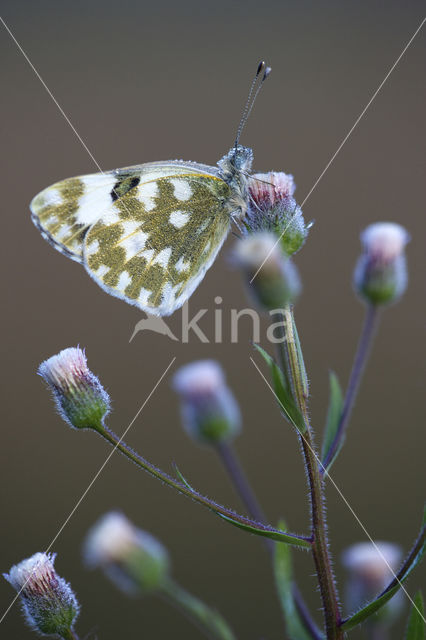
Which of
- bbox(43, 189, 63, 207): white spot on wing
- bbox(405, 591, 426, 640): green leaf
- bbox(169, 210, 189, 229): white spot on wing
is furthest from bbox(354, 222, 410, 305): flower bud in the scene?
bbox(43, 189, 63, 207): white spot on wing

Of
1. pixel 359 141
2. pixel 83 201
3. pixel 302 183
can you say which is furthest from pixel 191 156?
pixel 83 201

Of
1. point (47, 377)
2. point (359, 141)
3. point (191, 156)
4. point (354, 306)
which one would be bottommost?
point (47, 377)

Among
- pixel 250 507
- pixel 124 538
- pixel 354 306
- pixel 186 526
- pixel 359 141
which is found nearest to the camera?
pixel 250 507

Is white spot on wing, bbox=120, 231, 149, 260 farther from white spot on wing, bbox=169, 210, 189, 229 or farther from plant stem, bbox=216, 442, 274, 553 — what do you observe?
plant stem, bbox=216, 442, 274, 553

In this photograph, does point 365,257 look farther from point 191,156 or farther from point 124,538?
point 191,156

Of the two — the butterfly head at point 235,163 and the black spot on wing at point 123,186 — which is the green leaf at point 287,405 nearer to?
the butterfly head at point 235,163

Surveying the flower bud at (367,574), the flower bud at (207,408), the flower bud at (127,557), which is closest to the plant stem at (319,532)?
the flower bud at (367,574)
